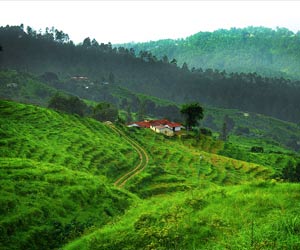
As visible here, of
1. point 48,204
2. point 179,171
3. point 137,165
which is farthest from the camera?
point 179,171

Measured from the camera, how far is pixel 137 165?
59.1m

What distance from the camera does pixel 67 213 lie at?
2305 cm

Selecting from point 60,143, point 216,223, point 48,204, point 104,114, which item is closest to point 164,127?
point 104,114

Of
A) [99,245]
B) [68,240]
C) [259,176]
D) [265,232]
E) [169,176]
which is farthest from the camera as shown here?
[259,176]

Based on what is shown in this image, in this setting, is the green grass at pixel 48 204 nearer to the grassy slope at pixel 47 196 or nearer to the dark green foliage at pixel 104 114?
the grassy slope at pixel 47 196

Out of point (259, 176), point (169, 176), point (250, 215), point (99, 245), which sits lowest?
point (259, 176)

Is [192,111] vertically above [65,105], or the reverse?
[192,111]

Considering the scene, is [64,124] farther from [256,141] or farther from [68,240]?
[256,141]

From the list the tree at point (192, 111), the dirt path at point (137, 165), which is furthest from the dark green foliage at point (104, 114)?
the dirt path at point (137, 165)

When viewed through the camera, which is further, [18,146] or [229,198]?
[18,146]

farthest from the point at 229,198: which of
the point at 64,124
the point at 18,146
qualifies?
the point at 64,124

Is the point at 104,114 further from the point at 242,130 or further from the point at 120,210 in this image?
the point at 242,130

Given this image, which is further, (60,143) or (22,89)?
(22,89)

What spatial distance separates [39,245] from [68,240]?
167 cm
